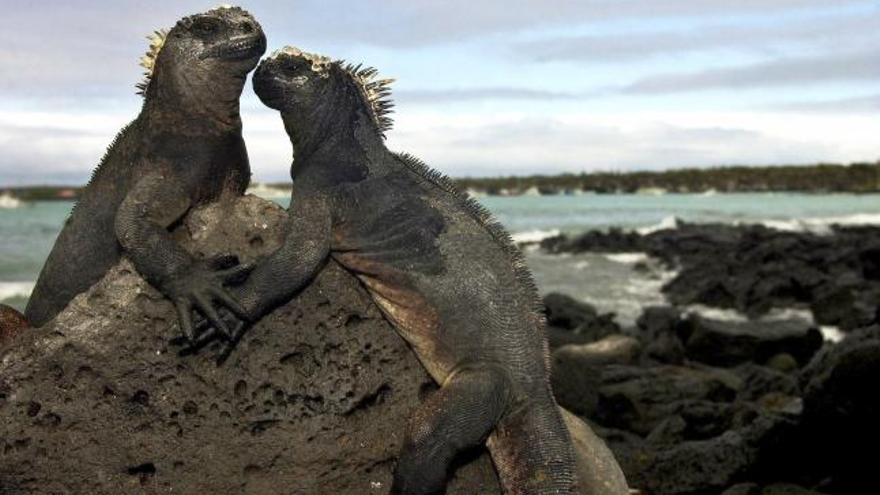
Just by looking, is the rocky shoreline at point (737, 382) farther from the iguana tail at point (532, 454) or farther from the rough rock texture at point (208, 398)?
the rough rock texture at point (208, 398)

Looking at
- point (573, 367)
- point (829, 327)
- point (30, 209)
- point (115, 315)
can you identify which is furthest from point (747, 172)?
point (115, 315)

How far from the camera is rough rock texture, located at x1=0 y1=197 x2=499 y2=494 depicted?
4297 mm

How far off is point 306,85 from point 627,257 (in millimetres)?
26811

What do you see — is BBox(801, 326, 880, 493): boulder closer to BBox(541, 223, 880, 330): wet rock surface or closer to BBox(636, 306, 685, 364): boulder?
BBox(636, 306, 685, 364): boulder

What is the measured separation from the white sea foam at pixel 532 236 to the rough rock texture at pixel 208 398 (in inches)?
1171

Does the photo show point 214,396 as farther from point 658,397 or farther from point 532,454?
point 658,397

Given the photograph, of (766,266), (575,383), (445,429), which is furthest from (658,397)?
(766,266)

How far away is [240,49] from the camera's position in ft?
14.6

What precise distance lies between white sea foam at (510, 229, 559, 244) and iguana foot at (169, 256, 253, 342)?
98.5ft

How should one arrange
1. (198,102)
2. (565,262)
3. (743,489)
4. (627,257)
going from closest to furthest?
(198,102) < (743,489) < (565,262) < (627,257)

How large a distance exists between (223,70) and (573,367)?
643 cm

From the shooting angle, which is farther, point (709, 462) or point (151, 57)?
point (709, 462)

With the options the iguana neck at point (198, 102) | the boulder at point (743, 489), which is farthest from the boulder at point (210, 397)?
the boulder at point (743, 489)

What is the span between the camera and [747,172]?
10362cm
